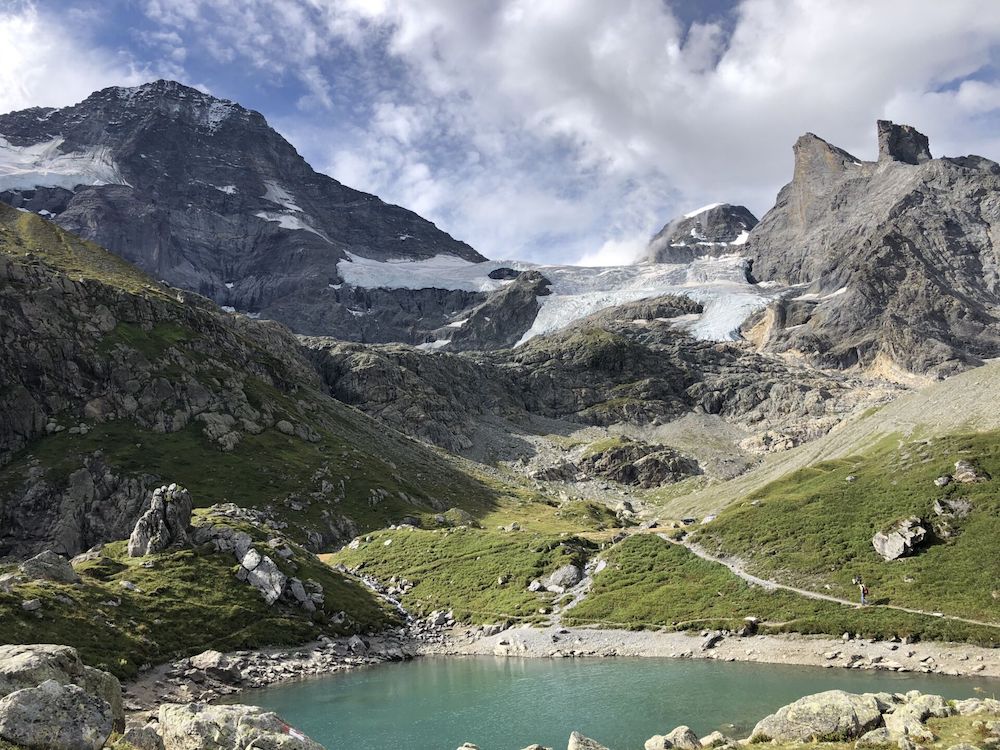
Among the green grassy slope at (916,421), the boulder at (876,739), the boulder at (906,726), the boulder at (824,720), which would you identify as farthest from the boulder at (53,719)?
the green grassy slope at (916,421)

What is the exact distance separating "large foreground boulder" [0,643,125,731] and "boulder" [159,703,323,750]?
2.63 m

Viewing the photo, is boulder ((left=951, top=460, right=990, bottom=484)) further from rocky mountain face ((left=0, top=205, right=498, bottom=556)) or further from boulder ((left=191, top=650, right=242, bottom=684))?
rocky mountain face ((left=0, top=205, right=498, bottom=556))

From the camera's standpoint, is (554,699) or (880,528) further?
(880,528)

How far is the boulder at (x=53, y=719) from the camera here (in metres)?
19.5

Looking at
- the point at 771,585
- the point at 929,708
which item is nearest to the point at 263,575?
the point at 771,585

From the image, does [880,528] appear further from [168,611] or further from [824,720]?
[168,611]

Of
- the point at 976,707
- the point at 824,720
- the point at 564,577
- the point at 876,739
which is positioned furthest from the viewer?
the point at 564,577

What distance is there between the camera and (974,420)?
77938 mm

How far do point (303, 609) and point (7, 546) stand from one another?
67.5 meters

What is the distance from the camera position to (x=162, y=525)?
230 feet

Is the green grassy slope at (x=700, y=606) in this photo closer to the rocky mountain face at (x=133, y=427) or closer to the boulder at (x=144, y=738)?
the boulder at (x=144, y=738)

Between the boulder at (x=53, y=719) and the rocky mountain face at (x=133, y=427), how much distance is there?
326 feet

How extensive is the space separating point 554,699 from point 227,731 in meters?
31.2

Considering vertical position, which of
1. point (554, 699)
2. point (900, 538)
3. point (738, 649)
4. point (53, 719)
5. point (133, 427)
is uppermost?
point (133, 427)
